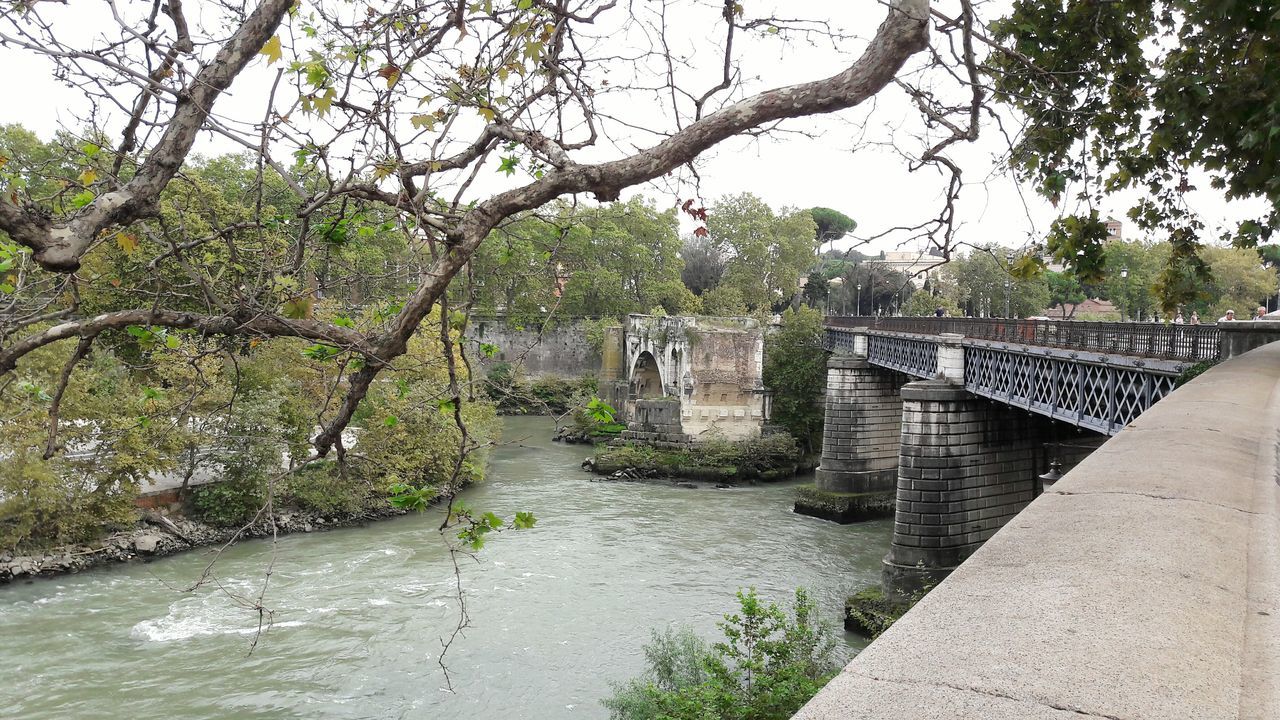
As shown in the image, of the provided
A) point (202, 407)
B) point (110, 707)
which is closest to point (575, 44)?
point (110, 707)

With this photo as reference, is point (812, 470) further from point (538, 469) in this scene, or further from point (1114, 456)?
point (1114, 456)

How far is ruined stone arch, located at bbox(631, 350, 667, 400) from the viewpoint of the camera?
40.2m

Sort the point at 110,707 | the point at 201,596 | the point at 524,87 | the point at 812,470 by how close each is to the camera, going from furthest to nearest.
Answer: the point at 812,470
the point at 201,596
the point at 110,707
the point at 524,87

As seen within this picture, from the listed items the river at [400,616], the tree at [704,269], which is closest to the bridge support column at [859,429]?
the river at [400,616]

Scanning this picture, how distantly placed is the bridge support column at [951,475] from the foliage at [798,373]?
14.4m

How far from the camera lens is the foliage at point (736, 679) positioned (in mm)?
8516

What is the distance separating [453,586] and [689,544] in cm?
545

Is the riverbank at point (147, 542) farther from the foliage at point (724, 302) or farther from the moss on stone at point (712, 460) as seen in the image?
the foliage at point (724, 302)

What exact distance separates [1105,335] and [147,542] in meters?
17.4

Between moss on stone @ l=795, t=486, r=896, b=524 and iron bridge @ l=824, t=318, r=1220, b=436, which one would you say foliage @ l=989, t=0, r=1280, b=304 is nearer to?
iron bridge @ l=824, t=318, r=1220, b=436

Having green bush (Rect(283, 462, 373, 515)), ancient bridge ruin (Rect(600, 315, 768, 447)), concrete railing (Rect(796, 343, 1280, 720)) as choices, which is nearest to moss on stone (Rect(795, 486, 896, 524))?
ancient bridge ruin (Rect(600, 315, 768, 447))

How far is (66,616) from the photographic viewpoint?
1459cm

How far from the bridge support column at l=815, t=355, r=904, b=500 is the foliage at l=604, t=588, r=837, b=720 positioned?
16.3 m

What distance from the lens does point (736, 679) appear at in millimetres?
9391
